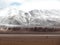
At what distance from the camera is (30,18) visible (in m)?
0.96

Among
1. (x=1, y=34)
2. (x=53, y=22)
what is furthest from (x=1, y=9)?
(x=53, y=22)

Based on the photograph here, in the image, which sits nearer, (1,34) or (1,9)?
(1,34)

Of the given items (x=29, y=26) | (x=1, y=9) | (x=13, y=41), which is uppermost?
(x=1, y=9)

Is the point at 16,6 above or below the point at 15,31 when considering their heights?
above

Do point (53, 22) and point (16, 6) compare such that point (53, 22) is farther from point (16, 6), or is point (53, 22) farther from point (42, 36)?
point (16, 6)

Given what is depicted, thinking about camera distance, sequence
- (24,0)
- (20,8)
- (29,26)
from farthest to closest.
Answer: (24,0)
(20,8)
(29,26)

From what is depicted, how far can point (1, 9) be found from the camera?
3.56ft

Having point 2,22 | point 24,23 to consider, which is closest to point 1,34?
point 2,22

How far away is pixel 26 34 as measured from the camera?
946mm

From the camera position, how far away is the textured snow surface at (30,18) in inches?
37.0

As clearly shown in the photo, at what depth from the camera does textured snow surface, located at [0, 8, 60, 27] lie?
0.94 m

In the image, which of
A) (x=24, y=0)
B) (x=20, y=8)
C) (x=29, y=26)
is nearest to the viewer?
(x=29, y=26)

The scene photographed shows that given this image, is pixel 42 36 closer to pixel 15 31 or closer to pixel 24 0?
pixel 15 31

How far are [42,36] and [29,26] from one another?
0.12 meters
